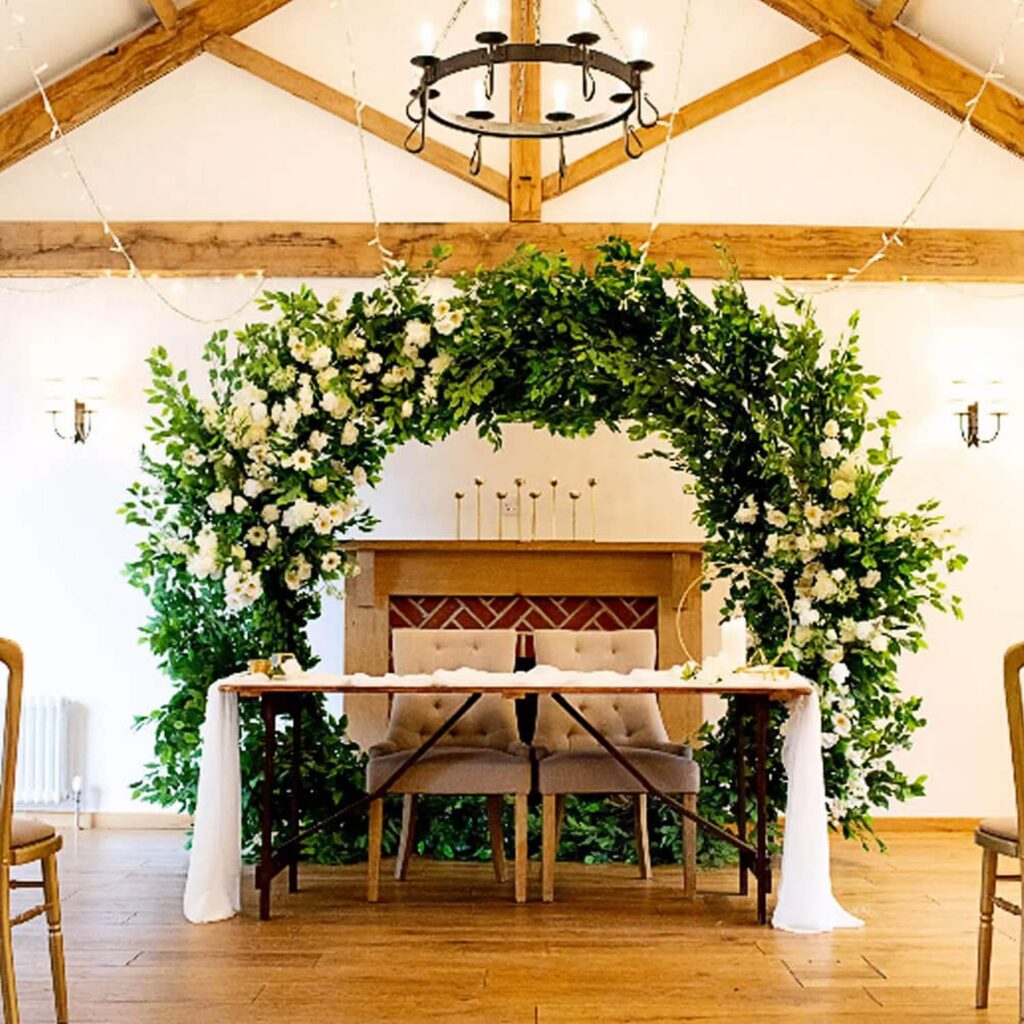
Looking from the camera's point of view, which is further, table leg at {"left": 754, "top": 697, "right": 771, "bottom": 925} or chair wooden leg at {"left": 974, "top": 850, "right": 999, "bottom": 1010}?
table leg at {"left": 754, "top": 697, "right": 771, "bottom": 925}

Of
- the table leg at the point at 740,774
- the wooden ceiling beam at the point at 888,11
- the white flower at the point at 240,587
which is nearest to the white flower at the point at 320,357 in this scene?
the white flower at the point at 240,587

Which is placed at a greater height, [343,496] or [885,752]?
[343,496]

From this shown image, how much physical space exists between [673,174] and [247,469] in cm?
291

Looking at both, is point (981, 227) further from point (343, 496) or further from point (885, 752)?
point (343, 496)

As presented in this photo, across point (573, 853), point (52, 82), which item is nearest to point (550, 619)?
point (573, 853)

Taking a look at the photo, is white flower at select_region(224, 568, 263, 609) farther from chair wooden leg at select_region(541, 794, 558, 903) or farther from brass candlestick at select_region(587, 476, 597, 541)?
brass candlestick at select_region(587, 476, 597, 541)

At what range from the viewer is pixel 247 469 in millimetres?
5457

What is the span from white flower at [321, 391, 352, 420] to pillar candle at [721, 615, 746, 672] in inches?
63.6

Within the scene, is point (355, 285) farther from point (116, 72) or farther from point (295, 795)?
point (295, 795)

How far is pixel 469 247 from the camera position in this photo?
698 centimetres

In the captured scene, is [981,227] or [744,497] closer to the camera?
[744,497]

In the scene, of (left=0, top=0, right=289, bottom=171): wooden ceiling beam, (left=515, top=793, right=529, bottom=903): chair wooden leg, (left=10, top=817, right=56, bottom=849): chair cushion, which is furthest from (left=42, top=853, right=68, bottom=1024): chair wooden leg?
(left=0, top=0, right=289, bottom=171): wooden ceiling beam

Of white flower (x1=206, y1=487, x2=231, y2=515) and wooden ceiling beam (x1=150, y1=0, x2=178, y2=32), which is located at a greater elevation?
wooden ceiling beam (x1=150, y1=0, x2=178, y2=32)

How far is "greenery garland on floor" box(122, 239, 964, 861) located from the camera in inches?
213
